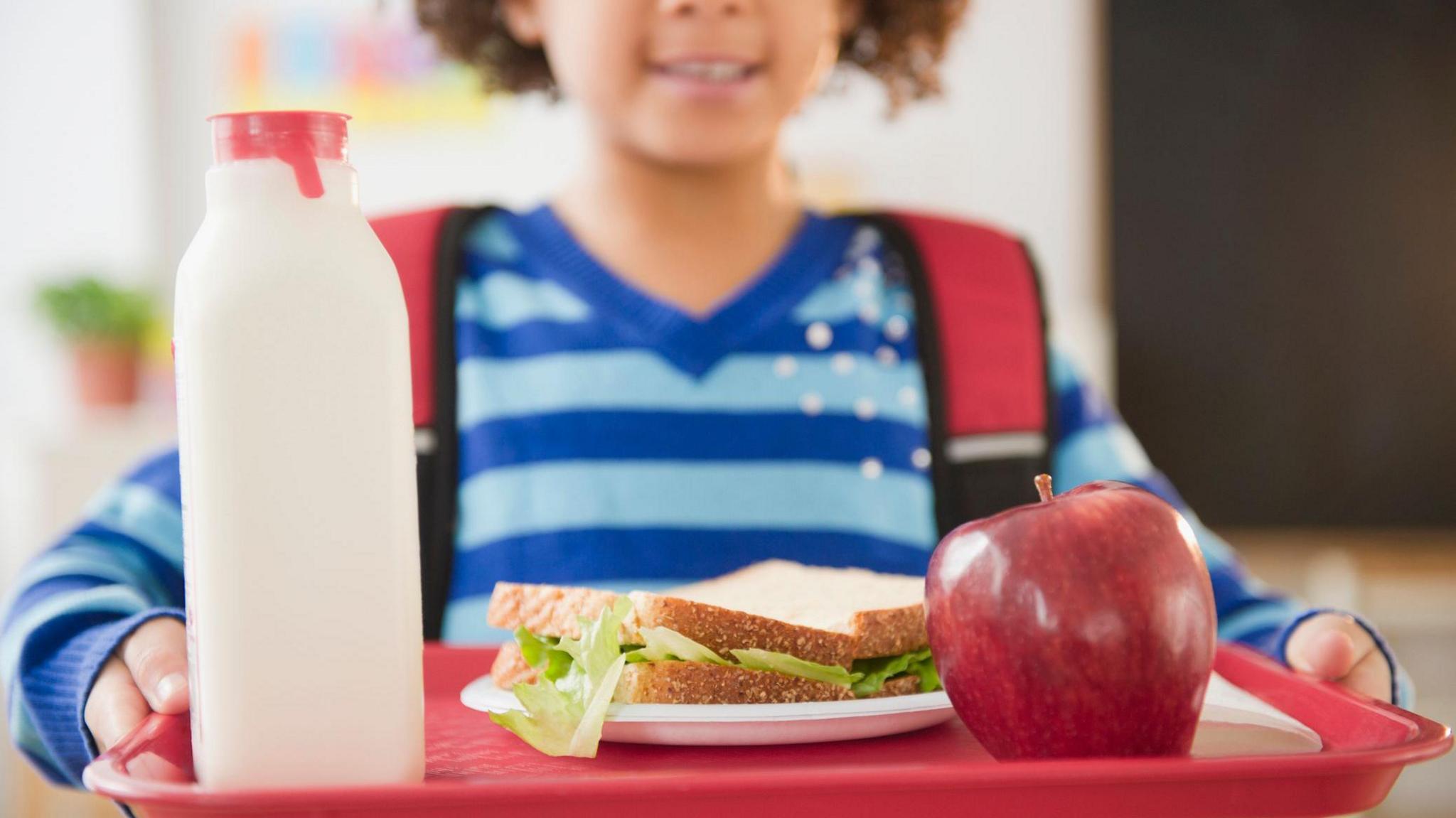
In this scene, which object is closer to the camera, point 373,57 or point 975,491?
point 975,491

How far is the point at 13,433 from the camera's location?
2.83m

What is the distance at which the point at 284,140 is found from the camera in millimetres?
511

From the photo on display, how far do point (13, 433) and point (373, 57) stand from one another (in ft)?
3.77

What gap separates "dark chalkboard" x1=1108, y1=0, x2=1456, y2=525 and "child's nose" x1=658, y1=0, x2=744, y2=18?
7.19ft

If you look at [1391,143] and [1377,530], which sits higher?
[1391,143]

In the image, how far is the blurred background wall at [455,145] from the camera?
3045 mm

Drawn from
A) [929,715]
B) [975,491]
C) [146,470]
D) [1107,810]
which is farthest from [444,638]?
[1107,810]

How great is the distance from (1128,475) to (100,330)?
2.31 m

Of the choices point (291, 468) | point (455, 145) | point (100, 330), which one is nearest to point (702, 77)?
point (291, 468)

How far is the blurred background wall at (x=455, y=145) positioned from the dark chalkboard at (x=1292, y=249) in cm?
2

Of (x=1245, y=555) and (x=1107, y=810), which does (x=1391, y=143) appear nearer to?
(x=1245, y=555)

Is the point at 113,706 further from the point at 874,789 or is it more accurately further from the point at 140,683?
the point at 874,789

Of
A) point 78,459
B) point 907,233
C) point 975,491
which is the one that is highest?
point 907,233

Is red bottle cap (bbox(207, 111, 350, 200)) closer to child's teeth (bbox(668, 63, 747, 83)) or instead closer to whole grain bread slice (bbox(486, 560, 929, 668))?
whole grain bread slice (bbox(486, 560, 929, 668))
